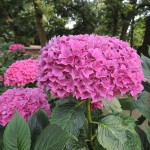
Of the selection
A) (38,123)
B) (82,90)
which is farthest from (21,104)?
(82,90)

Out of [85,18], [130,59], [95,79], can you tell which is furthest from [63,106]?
[85,18]

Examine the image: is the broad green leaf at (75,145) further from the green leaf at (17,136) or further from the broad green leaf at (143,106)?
the broad green leaf at (143,106)

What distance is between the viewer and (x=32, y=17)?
15.0 m

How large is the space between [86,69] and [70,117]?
0.85ft

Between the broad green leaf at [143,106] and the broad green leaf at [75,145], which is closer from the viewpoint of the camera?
the broad green leaf at [75,145]

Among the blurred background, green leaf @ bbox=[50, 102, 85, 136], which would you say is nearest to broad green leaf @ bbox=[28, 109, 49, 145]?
green leaf @ bbox=[50, 102, 85, 136]

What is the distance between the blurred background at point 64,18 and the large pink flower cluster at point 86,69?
9427 millimetres

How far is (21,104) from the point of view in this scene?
2012mm

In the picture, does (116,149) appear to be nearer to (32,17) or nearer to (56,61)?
(56,61)

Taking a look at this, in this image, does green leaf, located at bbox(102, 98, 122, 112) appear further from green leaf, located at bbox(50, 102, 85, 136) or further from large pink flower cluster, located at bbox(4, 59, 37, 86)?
large pink flower cluster, located at bbox(4, 59, 37, 86)

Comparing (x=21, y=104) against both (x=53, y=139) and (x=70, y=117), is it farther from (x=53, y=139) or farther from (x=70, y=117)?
(x=53, y=139)

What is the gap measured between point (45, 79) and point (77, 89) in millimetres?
161

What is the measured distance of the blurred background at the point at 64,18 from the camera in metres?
13.0

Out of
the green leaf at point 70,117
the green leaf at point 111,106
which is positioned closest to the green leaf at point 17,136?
the green leaf at point 70,117
